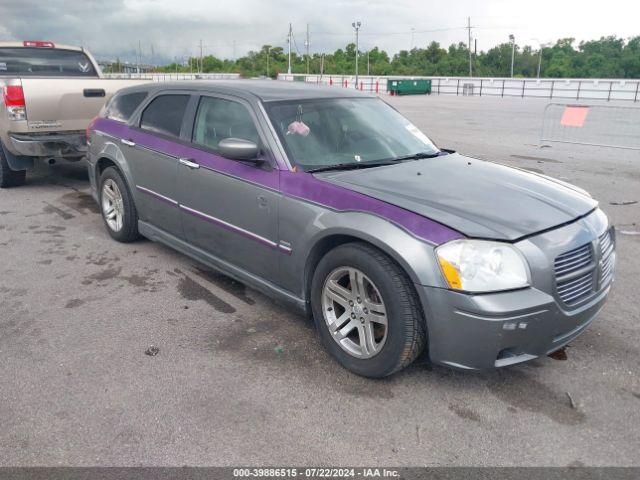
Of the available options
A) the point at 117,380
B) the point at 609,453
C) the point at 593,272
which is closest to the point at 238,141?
the point at 117,380

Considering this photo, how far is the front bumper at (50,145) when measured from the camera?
286 inches

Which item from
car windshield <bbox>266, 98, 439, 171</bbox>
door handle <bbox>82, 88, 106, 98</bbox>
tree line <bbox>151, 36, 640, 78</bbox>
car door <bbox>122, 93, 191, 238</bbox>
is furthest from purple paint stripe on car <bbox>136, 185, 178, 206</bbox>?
tree line <bbox>151, 36, 640, 78</bbox>

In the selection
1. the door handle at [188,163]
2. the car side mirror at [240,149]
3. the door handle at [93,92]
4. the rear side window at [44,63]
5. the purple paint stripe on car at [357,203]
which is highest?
A: the rear side window at [44,63]

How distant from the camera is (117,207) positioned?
548 cm

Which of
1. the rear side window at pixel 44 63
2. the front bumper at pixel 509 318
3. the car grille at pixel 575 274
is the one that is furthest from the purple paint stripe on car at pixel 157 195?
the rear side window at pixel 44 63

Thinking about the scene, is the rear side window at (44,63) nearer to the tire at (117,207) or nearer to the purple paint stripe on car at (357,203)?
the tire at (117,207)

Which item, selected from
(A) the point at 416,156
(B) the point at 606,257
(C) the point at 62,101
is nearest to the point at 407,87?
(C) the point at 62,101

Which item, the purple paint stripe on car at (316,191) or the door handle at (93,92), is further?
the door handle at (93,92)

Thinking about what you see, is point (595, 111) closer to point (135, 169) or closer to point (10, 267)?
point (135, 169)

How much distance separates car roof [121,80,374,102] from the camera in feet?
13.3

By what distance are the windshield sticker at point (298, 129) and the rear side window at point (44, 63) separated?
7.00 metres

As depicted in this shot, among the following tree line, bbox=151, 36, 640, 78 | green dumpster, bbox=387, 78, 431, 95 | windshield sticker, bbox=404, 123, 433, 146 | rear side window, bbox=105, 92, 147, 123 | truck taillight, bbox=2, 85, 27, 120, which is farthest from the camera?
tree line, bbox=151, 36, 640, 78

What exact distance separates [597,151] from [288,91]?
406 inches

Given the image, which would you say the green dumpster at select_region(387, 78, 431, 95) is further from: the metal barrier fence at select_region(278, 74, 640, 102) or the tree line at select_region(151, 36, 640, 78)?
the tree line at select_region(151, 36, 640, 78)
